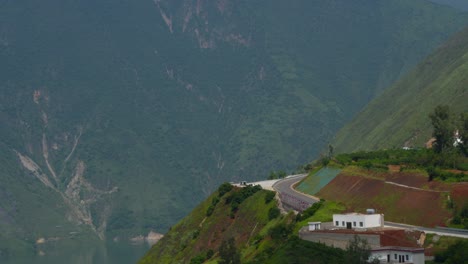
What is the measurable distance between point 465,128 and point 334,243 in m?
43.8

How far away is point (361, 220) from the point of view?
3688 inches

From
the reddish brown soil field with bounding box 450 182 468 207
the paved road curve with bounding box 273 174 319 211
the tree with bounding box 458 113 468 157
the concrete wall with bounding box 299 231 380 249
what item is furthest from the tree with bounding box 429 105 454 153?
the concrete wall with bounding box 299 231 380 249

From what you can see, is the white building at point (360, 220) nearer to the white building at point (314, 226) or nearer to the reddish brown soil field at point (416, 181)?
the white building at point (314, 226)

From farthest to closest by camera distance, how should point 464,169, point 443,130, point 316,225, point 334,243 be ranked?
point 443,130 → point 464,169 → point 316,225 → point 334,243

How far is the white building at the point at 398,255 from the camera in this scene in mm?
80188

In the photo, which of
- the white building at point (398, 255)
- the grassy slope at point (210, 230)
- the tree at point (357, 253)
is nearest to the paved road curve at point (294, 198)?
the grassy slope at point (210, 230)

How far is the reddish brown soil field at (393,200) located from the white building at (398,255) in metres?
12.5

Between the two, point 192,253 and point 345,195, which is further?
point 192,253

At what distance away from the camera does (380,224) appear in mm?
94375

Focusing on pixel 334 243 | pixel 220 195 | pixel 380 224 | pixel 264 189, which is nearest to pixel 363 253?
pixel 334 243

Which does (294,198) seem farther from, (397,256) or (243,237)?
(397,256)

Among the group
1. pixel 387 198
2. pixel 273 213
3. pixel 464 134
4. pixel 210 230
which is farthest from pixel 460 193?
pixel 210 230

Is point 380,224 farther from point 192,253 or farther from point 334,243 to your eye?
point 192,253

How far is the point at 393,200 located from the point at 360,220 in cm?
1044
